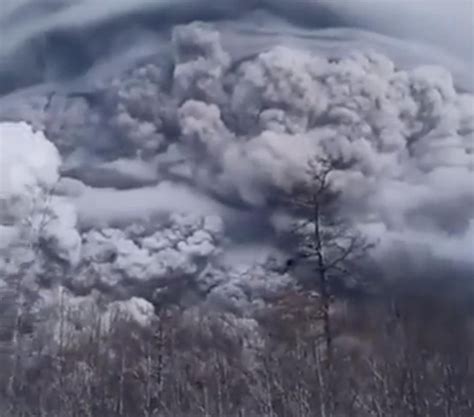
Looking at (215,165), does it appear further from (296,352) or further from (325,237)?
(296,352)

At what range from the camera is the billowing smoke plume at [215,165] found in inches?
195

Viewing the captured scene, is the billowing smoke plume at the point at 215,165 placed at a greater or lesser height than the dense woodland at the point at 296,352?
greater

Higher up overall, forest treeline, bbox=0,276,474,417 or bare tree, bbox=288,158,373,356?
bare tree, bbox=288,158,373,356

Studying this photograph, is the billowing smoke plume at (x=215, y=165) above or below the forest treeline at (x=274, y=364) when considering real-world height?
above

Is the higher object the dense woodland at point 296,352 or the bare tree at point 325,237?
the bare tree at point 325,237

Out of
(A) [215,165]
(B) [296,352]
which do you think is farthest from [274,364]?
(A) [215,165]

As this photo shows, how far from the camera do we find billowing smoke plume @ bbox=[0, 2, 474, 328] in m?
A: 4.96

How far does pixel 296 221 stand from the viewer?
5039 millimetres

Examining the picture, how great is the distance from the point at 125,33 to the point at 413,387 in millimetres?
1997

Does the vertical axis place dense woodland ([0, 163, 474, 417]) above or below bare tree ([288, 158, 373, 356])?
below

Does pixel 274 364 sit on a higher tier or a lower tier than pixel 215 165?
lower

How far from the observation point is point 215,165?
16.4 ft

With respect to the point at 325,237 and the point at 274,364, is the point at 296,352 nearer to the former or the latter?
the point at 274,364

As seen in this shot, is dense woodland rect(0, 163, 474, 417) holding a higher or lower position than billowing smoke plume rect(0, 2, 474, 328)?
lower
